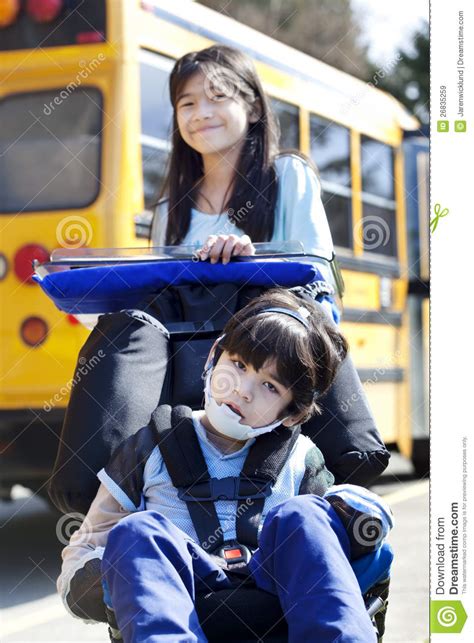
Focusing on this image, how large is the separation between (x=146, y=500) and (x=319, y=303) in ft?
2.24

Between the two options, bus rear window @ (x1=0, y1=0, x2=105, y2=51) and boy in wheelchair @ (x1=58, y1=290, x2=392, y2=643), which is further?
bus rear window @ (x1=0, y1=0, x2=105, y2=51)

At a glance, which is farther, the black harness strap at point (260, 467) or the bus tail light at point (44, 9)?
the bus tail light at point (44, 9)

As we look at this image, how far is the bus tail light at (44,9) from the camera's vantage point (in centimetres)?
504

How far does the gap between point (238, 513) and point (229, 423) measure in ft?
0.63

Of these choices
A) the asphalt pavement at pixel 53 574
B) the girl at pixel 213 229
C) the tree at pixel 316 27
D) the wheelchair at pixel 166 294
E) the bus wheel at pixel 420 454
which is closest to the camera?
the girl at pixel 213 229

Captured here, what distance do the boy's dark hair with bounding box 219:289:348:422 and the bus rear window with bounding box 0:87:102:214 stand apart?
2.70m

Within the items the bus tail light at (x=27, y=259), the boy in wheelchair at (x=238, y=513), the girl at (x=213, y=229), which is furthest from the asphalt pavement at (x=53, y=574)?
the boy in wheelchair at (x=238, y=513)

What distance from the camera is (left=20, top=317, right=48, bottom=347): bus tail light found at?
518 centimetres

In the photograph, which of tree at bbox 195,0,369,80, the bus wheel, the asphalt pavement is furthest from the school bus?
tree at bbox 195,0,369,80

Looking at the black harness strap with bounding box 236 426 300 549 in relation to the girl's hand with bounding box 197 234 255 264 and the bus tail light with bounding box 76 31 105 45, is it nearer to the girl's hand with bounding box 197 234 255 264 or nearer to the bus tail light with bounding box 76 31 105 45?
the girl's hand with bounding box 197 234 255 264

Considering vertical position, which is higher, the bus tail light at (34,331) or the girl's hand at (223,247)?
the girl's hand at (223,247)

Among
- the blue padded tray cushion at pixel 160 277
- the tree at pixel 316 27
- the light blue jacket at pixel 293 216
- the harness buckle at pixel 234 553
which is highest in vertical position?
the tree at pixel 316 27

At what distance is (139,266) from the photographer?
293 cm

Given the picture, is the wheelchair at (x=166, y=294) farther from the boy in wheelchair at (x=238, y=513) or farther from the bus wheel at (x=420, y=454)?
the bus wheel at (x=420, y=454)
